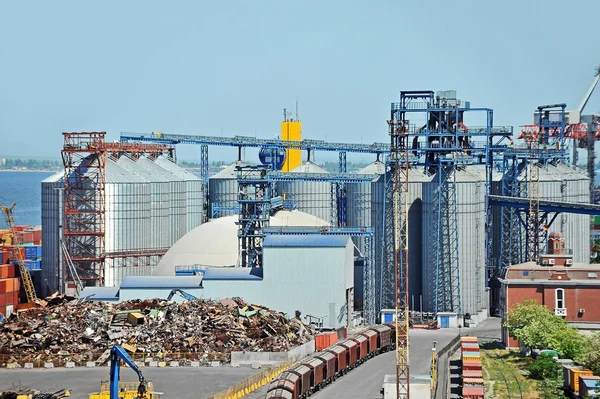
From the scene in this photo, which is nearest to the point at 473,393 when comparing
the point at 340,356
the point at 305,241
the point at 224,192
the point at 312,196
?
the point at 340,356

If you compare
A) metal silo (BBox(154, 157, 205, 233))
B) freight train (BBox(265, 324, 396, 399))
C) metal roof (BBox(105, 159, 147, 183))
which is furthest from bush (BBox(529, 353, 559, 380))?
metal silo (BBox(154, 157, 205, 233))

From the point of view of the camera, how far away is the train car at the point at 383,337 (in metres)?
83.2

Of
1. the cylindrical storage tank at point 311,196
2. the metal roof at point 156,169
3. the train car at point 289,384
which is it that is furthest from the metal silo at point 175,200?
the train car at point 289,384

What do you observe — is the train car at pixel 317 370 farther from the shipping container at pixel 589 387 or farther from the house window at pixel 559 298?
the house window at pixel 559 298

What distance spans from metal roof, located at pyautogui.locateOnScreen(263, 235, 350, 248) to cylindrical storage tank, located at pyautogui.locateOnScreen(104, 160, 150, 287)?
16.9 m

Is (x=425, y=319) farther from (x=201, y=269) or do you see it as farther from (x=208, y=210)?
(x=208, y=210)

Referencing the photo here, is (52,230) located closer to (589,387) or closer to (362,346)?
(362,346)

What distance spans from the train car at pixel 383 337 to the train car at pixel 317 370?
1510cm

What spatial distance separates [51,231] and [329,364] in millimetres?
41459

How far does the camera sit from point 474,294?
9994 centimetres

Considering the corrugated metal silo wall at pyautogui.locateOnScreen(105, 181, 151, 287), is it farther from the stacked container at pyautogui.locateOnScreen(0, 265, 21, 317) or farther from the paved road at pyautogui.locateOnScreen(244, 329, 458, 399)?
the paved road at pyautogui.locateOnScreen(244, 329, 458, 399)

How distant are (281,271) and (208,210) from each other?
36144 mm

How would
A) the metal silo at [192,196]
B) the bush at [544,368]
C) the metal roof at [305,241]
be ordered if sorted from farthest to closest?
1. the metal silo at [192,196]
2. the metal roof at [305,241]
3. the bush at [544,368]

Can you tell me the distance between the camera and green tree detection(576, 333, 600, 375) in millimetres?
66950
